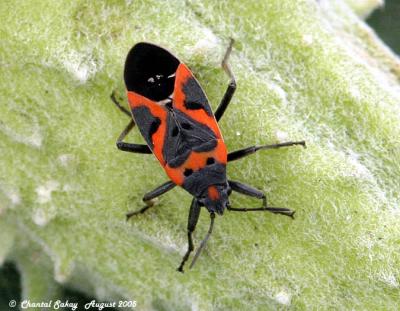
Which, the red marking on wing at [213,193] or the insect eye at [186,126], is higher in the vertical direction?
the insect eye at [186,126]

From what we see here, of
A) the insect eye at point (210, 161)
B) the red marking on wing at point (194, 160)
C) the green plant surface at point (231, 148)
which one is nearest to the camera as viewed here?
the green plant surface at point (231, 148)

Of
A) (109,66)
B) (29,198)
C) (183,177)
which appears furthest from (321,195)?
(29,198)

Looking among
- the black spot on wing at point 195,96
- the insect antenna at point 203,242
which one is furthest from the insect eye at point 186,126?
the insect antenna at point 203,242

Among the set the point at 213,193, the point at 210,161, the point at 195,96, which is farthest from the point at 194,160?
the point at 195,96

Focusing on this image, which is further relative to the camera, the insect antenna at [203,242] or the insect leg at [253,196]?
the insect antenna at [203,242]

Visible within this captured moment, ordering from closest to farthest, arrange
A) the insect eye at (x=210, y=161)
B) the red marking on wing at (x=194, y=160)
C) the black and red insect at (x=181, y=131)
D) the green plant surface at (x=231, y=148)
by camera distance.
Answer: the green plant surface at (x=231, y=148) → the black and red insect at (x=181, y=131) → the red marking on wing at (x=194, y=160) → the insect eye at (x=210, y=161)

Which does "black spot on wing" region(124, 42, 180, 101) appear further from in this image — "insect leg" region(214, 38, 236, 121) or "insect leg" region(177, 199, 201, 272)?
"insect leg" region(177, 199, 201, 272)

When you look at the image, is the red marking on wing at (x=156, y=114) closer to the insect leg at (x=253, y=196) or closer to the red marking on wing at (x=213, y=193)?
the red marking on wing at (x=213, y=193)

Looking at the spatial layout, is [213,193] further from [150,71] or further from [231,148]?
[150,71]
